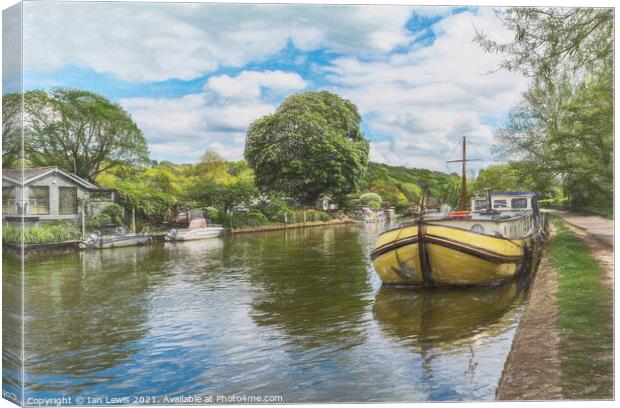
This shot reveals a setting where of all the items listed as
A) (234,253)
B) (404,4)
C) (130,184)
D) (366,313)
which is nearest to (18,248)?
(130,184)

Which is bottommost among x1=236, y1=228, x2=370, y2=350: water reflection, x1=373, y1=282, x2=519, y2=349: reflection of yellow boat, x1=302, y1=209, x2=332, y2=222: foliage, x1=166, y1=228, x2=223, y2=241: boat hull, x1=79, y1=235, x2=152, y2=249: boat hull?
x1=373, y1=282, x2=519, y2=349: reflection of yellow boat

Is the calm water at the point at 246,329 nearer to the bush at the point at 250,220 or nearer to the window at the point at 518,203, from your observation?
the bush at the point at 250,220

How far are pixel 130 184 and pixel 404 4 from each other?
342 cm

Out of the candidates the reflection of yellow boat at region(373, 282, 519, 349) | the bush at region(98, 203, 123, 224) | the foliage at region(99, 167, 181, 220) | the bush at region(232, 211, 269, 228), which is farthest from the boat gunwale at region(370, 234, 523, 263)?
the bush at region(98, 203, 123, 224)

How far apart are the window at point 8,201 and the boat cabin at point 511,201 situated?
5.10m

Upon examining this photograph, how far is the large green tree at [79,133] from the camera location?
19.5 ft

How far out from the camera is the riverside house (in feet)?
19.3

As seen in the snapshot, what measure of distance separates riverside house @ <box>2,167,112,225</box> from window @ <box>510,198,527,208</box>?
15.5ft

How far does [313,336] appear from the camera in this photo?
6383mm

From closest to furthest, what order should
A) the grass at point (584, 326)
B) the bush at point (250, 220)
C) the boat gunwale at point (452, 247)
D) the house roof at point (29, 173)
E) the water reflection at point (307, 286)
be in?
1. the grass at point (584, 326)
2. the house roof at point (29, 173)
3. the water reflection at point (307, 286)
4. the bush at point (250, 220)
5. the boat gunwale at point (452, 247)

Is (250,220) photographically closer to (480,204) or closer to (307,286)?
(307,286)

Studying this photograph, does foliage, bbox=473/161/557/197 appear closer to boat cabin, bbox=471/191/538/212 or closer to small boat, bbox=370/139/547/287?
boat cabin, bbox=471/191/538/212

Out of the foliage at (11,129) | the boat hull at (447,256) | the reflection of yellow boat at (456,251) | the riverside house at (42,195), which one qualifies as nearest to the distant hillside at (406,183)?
the reflection of yellow boat at (456,251)

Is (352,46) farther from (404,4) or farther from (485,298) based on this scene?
(485,298)
